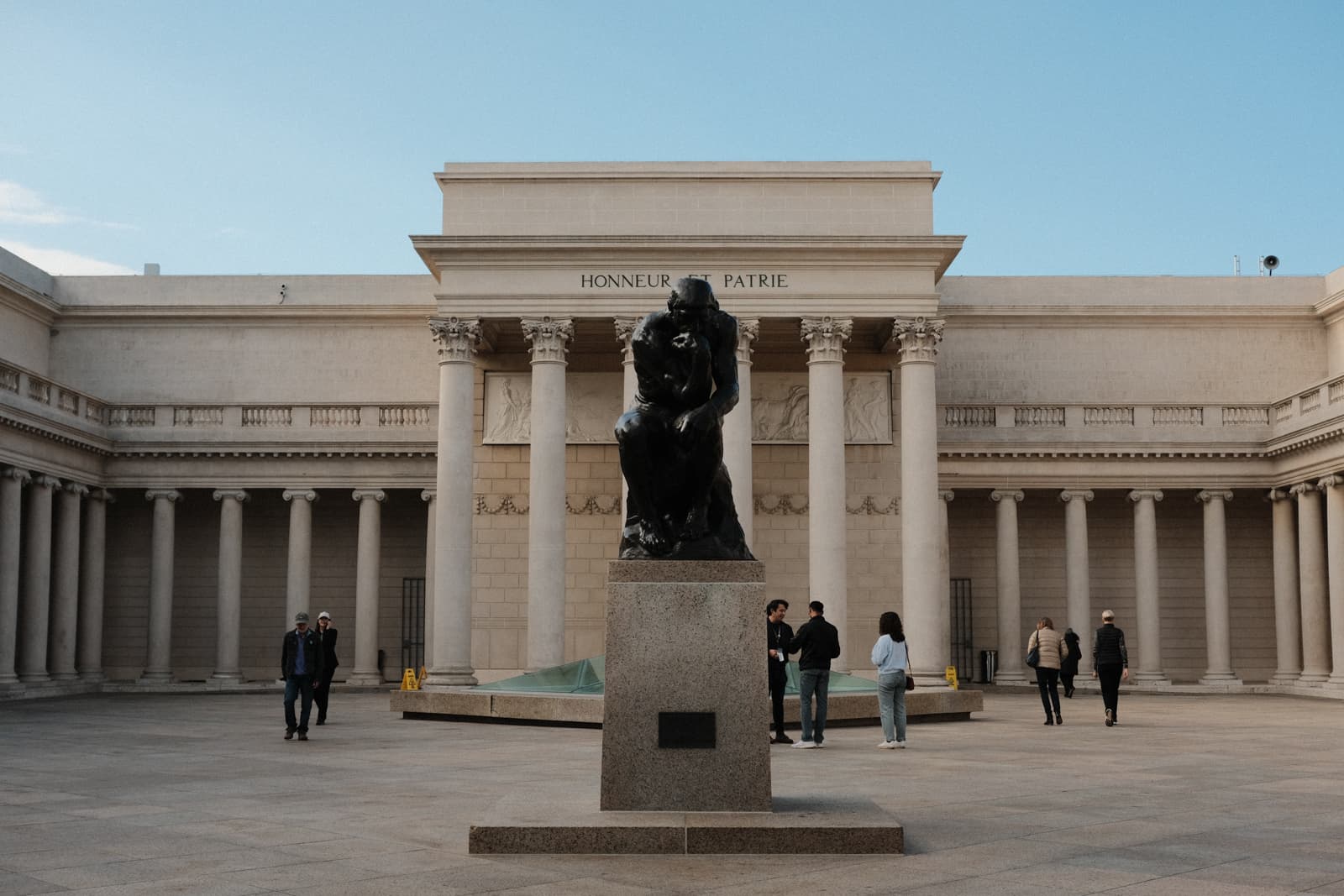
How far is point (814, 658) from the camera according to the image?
22.0 meters

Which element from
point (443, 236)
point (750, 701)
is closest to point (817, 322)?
point (443, 236)

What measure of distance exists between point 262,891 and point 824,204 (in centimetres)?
3769

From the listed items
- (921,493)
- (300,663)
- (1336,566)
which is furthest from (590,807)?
(1336,566)

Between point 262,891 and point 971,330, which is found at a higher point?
point 971,330

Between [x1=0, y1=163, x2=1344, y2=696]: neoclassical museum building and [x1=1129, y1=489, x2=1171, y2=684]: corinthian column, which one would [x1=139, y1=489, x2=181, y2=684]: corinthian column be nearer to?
[x1=0, y1=163, x2=1344, y2=696]: neoclassical museum building

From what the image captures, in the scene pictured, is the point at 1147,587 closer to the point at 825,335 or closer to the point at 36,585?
the point at 825,335

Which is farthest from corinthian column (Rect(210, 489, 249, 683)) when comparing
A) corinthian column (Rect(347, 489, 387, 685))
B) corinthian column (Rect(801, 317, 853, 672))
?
corinthian column (Rect(801, 317, 853, 672))

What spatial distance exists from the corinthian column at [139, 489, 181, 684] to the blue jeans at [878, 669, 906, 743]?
31.8 meters

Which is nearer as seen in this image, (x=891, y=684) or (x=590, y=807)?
(x=590, y=807)

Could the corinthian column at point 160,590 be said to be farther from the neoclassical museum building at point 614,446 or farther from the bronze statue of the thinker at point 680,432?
the bronze statue of the thinker at point 680,432

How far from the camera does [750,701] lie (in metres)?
12.0

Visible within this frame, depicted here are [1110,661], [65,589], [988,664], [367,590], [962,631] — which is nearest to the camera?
[1110,661]

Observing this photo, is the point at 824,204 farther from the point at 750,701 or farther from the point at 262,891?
the point at 262,891

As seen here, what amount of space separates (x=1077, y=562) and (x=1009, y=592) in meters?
2.41
